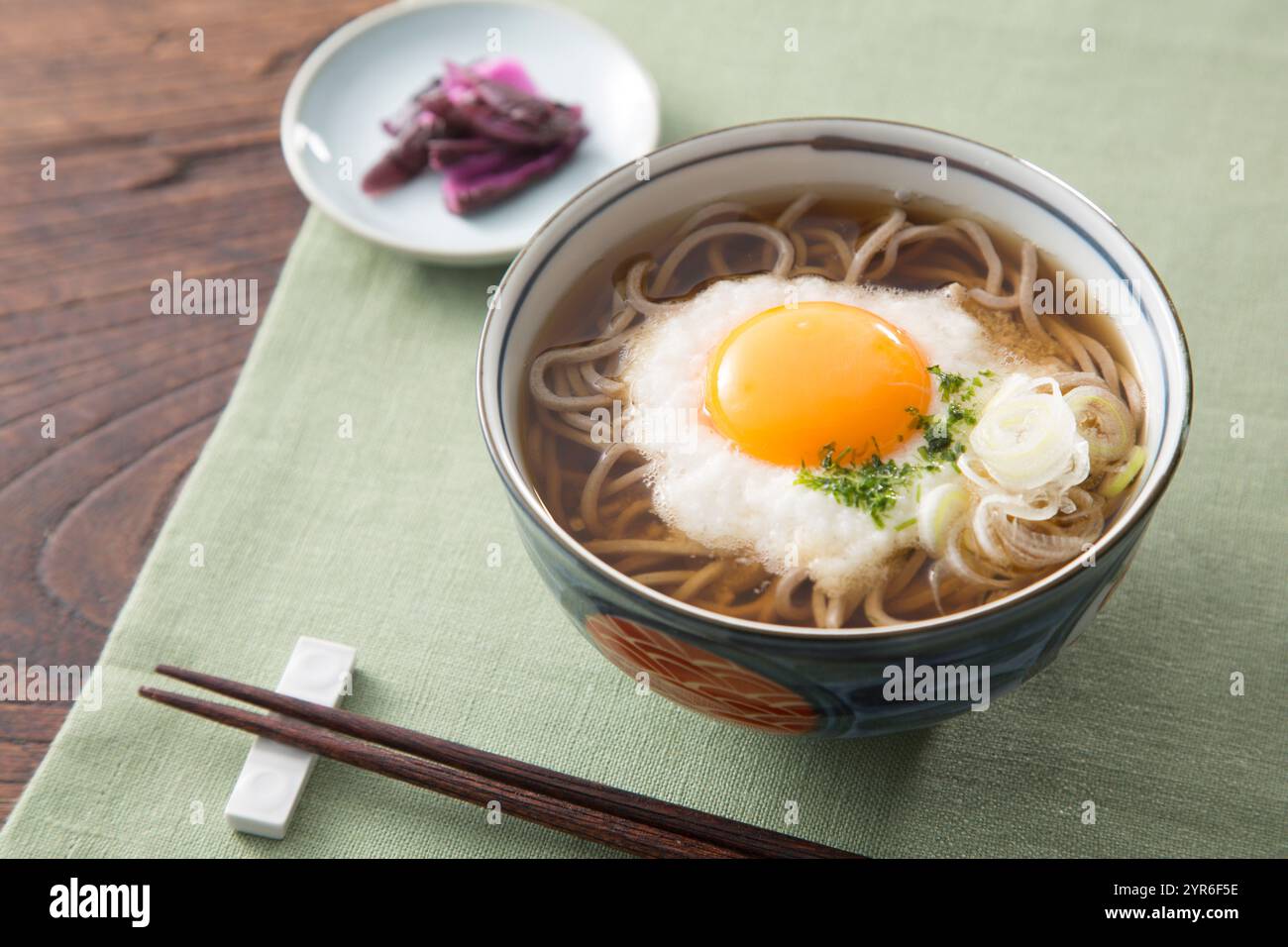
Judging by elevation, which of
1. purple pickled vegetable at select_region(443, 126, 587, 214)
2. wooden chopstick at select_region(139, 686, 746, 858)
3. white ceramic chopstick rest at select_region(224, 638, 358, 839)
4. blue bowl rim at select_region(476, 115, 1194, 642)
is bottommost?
white ceramic chopstick rest at select_region(224, 638, 358, 839)

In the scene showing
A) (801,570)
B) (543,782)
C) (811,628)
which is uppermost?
(811,628)

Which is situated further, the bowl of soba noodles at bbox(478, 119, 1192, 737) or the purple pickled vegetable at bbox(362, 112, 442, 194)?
the purple pickled vegetable at bbox(362, 112, 442, 194)

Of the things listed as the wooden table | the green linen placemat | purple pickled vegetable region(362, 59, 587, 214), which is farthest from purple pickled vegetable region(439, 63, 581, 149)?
the wooden table

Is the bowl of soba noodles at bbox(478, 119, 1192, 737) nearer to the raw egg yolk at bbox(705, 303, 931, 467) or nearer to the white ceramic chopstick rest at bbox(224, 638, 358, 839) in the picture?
the raw egg yolk at bbox(705, 303, 931, 467)

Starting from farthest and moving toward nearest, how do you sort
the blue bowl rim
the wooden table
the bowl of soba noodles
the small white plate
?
the small white plate → the wooden table → the bowl of soba noodles → the blue bowl rim

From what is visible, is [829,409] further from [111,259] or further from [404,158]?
[111,259]

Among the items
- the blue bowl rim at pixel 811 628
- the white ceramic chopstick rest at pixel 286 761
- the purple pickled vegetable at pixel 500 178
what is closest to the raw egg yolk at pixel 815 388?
the blue bowl rim at pixel 811 628

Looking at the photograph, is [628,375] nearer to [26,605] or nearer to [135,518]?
[135,518]

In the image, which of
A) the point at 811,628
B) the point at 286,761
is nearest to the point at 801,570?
the point at 811,628
